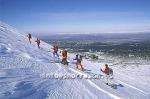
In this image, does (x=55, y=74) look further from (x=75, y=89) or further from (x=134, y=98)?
(x=134, y=98)

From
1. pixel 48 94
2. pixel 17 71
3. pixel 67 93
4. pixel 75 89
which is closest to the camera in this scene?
pixel 48 94

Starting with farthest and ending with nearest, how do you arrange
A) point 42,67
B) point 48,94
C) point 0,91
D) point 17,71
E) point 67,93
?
point 42,67 → point 17,71 → point 67,93 → point 48,94 → point 0,91

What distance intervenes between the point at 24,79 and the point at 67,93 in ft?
12.6

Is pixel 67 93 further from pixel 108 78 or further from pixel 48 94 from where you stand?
pixel 108 78

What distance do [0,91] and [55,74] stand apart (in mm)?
7817

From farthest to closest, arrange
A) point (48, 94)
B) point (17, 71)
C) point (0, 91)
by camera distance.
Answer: point (17, 71), point (48, 94), point (0, 91)

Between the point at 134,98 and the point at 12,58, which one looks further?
the point at 12,58

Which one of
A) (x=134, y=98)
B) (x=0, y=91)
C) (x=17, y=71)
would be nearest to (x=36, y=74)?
(x=17, y=71)

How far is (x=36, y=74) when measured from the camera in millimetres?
20375

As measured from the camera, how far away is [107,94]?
1806cm

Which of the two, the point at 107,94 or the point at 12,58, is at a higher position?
the point at 12,58

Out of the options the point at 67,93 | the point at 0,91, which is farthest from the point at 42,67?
the point at 0,91

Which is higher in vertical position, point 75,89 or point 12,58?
point 12,58

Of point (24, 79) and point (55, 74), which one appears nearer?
point (24, 79)
